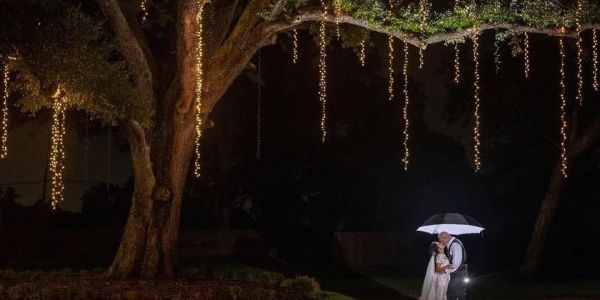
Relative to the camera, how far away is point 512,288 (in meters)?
23.8

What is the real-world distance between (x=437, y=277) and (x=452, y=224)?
5.59 feet

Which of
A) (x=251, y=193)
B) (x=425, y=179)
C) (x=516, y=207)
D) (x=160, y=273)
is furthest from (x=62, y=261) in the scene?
(x=516, y=207)

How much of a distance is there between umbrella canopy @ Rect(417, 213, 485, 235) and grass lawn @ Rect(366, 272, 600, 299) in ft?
19.2

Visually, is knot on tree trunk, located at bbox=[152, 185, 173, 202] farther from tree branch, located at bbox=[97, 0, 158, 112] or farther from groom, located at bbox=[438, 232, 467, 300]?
groom, located at bbox=[438, 232, 467, 300]

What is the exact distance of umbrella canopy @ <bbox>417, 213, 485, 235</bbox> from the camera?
47.0 ft

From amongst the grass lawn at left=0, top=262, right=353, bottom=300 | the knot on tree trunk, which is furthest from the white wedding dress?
the knot on tree trunk

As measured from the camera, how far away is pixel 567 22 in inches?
579

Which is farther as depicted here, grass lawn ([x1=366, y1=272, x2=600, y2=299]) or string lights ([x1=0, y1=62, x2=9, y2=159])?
grass lawn ([x1=366, y1=272, x2=600, y2=299])

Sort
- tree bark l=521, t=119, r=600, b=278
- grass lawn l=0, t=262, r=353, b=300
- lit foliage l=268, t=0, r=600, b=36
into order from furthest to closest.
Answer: tree bark l=521, t=119, r=600, b=278
lit foliage l=268, t=0, r=600, b=36
grass lawn l=0, t=262, r=353, b=300

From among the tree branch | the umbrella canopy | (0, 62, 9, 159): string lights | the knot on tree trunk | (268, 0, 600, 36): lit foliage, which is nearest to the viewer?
the umbrella canopy

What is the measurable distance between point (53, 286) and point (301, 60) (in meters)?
20.3

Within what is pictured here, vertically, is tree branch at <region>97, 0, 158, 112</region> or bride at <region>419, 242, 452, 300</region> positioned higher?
tree branch at <region>97, 0, 158, 112</region>

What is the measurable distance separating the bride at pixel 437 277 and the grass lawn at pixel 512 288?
756 cm

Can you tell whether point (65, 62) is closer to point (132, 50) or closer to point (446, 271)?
point (132, 50)
